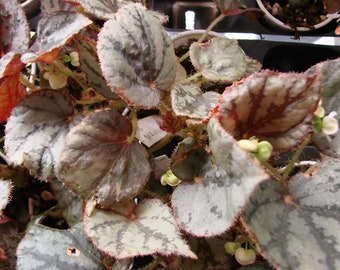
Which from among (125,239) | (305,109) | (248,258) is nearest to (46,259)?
(125,239)

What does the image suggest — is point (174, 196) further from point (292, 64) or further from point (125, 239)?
point (292, 64)

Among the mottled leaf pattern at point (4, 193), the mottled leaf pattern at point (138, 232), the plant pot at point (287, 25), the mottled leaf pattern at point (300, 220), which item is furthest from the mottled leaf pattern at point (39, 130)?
the plant pot at point (287, 25)

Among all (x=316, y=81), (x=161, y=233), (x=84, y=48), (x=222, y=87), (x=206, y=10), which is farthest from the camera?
(x=206, y=10)

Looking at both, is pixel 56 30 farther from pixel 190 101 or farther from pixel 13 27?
pixel 190 101

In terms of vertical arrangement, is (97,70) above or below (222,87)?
above

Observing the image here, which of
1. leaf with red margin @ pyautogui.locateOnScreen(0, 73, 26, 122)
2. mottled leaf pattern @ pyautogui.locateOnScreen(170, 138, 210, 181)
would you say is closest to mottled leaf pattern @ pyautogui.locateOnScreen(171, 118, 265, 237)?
mottled leaf pattern @ pyautogui.locateOnScreen(170, 138, 210, 181)

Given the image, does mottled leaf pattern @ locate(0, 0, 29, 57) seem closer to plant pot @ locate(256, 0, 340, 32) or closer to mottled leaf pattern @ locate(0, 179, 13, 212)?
mottled leaf pattern @ locate(0, 179, 13, 212)

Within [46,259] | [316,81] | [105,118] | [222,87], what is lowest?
[46,259]

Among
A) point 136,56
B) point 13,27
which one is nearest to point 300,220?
point 136,56

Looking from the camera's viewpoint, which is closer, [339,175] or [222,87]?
[339,175]
